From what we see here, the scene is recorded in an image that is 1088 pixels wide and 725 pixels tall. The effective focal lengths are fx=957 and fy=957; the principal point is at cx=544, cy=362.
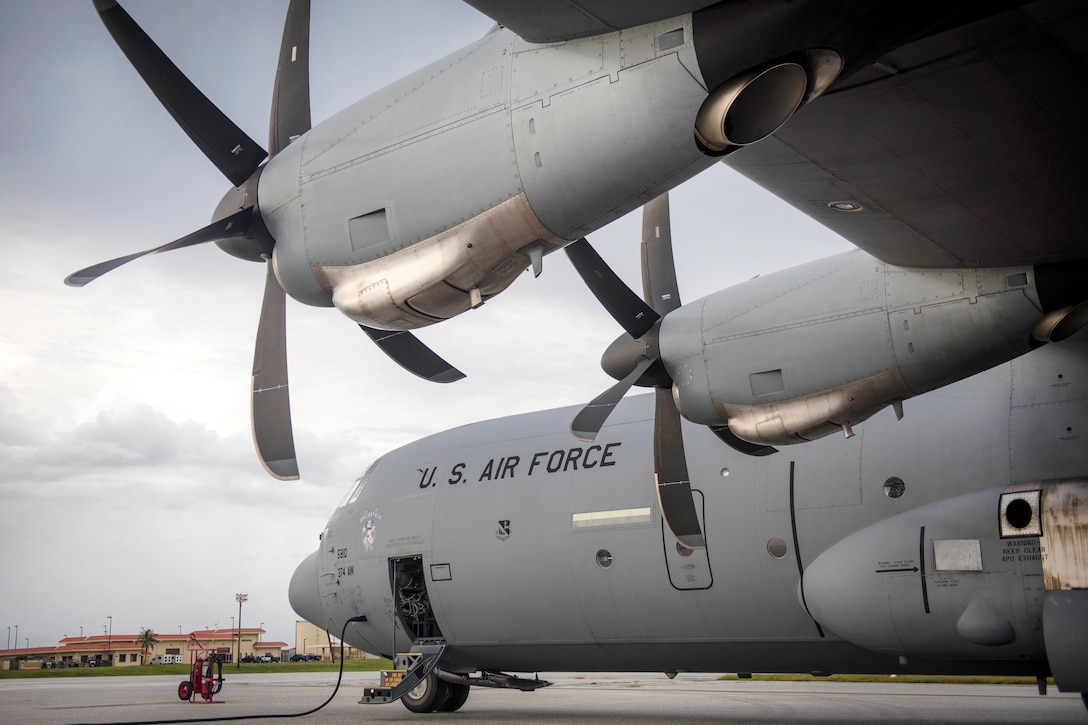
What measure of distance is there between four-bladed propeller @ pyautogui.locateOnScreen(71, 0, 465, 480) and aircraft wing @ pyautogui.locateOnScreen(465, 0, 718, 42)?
7.79 ft

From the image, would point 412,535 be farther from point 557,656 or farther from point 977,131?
point 977,131

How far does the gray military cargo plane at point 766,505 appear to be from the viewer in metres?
8.38

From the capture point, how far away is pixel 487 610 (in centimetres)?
1359

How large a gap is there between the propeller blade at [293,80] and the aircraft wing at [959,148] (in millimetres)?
3042

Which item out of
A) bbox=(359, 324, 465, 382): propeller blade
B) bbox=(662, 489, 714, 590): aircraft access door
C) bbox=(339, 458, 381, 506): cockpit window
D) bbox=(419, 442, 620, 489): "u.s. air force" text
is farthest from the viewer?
bbox=(339, 458, 381, 506): cockpit window

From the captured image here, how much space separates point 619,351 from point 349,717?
8.06 metres

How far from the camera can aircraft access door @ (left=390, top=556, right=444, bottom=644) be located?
14.6 metres

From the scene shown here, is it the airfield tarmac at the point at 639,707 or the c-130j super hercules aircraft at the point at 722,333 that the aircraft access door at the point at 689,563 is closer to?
the c-130j super hercules aircraft at the point at 722,333

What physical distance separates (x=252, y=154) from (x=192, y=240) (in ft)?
2.61

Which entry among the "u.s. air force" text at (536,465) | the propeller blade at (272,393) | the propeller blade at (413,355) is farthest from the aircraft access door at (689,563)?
the propeller blade at (272,393)

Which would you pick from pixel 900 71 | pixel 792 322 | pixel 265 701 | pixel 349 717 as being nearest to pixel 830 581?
pixel 792 322

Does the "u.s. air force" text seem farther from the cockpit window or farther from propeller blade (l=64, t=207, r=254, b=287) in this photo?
propeller blade (l=64, t=207, r=254, b=287)

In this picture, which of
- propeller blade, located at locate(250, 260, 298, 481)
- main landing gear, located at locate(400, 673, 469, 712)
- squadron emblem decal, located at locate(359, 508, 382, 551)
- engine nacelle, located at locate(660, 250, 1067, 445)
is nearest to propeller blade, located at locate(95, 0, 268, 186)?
propeller blade, located at locate(250, 260, 298, 481)

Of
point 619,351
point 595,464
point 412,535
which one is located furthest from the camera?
point 412,535
